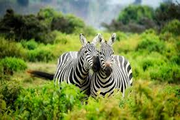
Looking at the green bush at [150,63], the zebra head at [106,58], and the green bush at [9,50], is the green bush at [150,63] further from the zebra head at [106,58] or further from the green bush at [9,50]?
the zebra head at [106,58]

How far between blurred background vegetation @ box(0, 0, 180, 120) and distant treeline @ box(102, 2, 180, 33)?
106mm

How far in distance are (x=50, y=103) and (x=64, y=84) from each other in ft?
1.06

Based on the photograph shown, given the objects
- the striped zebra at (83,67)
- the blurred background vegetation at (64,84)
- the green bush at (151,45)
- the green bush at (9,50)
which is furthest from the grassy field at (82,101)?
the green bush at (151,45)

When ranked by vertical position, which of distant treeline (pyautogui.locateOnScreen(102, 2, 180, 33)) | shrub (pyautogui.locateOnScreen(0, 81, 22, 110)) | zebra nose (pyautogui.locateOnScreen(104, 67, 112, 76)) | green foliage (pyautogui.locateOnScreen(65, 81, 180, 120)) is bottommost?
shrub (pyautogui.locateOnScreen(0, 81, 22, 110))

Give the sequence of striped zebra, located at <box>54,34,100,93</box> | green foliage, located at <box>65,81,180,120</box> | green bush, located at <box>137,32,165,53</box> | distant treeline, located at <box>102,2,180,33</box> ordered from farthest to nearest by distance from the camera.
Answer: distant treeline, located at <box>102,2,180,33</box> → green bush, located at <box>137,32,165,53</box> → striped zebra, located at <box>54,34,100,93</box> → green foliage, located at <box>65,81,180,120</box>

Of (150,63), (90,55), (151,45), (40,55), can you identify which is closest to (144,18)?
(151,45)

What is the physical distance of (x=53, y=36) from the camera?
19672mm

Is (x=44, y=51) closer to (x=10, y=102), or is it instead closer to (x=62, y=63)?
(x=62, y=63)

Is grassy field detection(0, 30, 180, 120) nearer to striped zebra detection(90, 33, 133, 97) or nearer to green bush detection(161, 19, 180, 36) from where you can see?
striped zebra detection(90, 33, 133, 97)

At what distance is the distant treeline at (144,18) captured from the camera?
86.2ft

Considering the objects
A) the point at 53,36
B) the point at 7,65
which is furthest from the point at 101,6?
the point at 7,65

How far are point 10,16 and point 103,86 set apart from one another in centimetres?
1348

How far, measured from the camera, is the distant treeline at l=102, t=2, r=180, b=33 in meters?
26.3

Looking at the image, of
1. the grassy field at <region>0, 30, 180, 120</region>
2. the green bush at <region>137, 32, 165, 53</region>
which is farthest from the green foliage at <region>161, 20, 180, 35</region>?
the grassy field at <region>0, 30, 180, 120</region>
